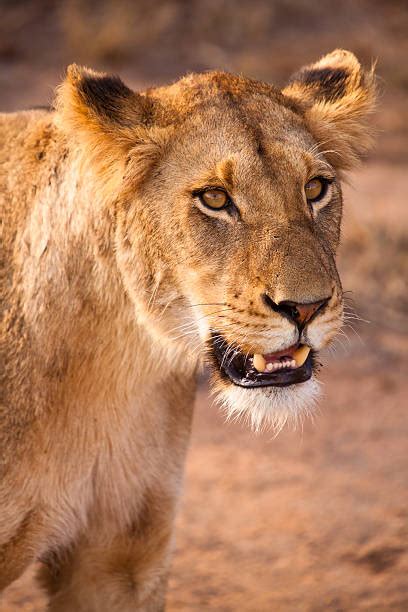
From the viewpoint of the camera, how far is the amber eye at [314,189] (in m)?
2.84

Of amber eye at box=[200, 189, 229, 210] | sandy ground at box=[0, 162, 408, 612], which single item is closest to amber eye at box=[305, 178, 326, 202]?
amber eye at box=[200, 189, 229, 210]

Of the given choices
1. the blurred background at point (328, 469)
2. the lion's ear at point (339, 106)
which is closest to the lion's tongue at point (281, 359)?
the blurred background at point (328, 469)

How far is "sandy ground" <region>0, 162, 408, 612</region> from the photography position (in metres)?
4.17

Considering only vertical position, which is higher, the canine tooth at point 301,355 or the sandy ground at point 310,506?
the canine tooth at point 301,355

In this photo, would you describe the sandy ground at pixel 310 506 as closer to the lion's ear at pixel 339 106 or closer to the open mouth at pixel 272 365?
the lion's ear at pixel 339 106

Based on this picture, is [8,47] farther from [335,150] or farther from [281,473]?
[335,150]

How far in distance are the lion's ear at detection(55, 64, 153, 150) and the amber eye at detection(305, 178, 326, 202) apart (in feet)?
1.46

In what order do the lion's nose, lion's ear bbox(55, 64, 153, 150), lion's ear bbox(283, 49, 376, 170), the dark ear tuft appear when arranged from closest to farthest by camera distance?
the lion's nose
lion's ear bbox(55, 64, 153, 150)
lion's ear bbox(283, 49, 376, 170)
the dark ear tuft

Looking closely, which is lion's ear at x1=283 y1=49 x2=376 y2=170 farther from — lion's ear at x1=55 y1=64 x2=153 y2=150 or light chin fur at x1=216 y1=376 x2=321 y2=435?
light chin fur at x1=216 y1=376 x2=321 y2=435

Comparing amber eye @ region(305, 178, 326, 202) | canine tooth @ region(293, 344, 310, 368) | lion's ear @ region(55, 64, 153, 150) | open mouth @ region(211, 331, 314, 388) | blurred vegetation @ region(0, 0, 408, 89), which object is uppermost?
blurred vegetation @ region(0, 0, 408, 89)

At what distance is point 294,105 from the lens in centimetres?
304

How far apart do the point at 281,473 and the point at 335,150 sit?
2.29 meters

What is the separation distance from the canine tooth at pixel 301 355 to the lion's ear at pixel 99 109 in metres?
0.69

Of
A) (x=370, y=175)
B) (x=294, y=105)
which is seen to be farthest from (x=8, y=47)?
(x=294, y=105)
